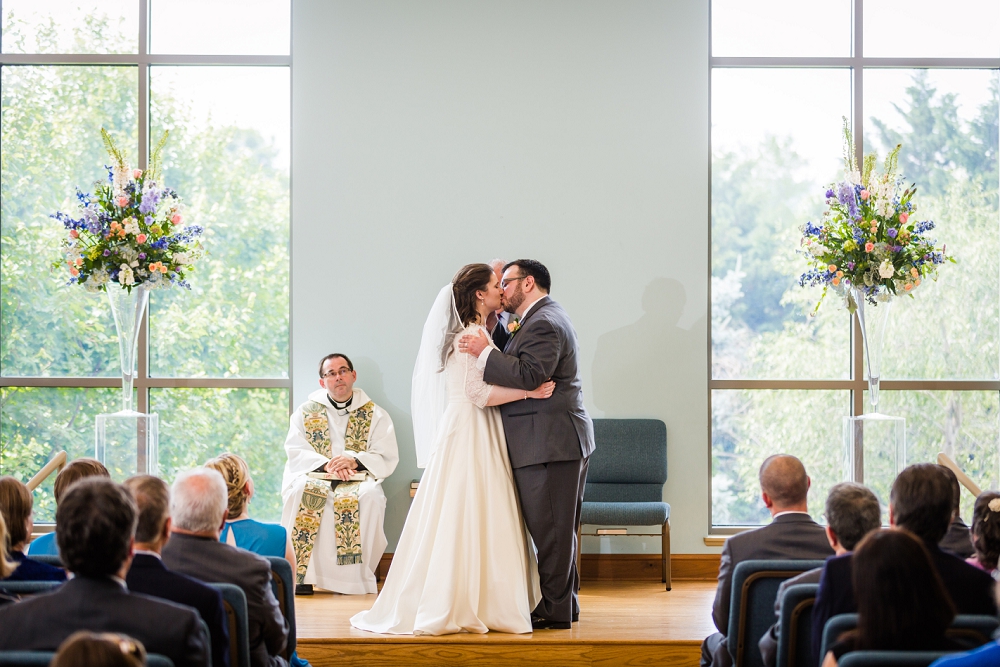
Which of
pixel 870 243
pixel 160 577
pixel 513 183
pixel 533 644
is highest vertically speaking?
pixel 513 183

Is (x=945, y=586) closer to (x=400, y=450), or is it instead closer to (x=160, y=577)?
(x=160, y=577)

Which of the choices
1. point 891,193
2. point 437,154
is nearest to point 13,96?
point 437,154

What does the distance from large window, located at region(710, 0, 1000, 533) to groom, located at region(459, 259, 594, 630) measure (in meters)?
2.13

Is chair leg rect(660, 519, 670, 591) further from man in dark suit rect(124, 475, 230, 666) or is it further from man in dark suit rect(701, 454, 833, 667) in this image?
man in dark suit rect(124, 475, 230, 666)

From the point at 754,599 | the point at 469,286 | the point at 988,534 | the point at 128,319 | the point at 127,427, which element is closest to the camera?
the point at 988,534

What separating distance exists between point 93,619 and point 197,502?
81cm

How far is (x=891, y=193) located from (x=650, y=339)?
1707 mm

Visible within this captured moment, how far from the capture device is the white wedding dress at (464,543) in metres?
4.15

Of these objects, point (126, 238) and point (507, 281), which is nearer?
point (507, 281)

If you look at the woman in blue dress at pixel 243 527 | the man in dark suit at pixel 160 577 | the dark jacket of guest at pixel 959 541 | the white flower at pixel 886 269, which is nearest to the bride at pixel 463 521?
the woman in blue dress at pixel 243 527

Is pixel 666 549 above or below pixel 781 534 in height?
below

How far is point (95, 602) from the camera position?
6.48ft

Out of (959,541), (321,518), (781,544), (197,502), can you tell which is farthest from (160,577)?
(321,518)

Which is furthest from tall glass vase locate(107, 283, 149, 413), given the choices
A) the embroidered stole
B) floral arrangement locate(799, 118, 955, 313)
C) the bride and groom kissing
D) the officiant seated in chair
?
floral arrangement locate(799, 118, 955, 313)
